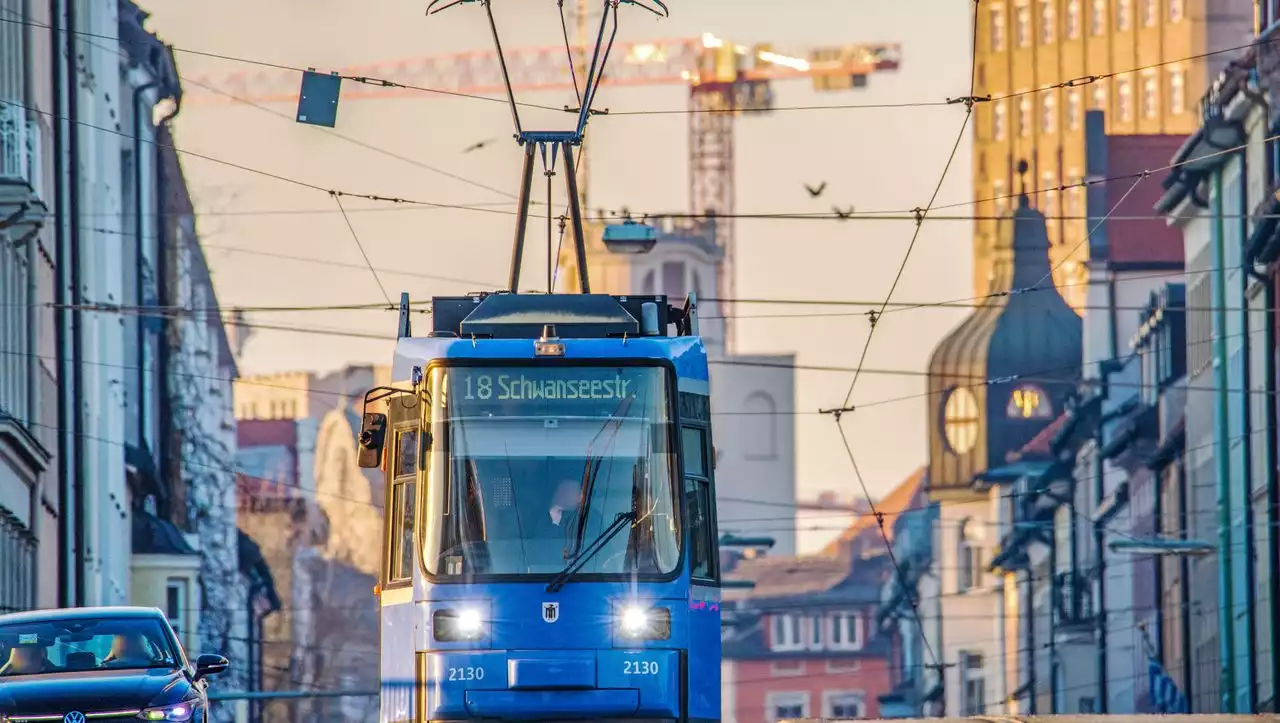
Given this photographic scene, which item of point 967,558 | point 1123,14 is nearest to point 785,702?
point 967,558

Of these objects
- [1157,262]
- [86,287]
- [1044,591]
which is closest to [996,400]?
[1044,591]

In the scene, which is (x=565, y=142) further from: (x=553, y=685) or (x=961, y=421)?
(x=961, y=421)

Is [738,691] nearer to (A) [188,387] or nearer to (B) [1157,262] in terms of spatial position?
(B) [1157,262]

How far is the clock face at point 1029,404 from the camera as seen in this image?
13388 centimetres

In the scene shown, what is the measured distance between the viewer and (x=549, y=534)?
25344 millimetres

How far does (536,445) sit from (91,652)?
→ 3.70 m

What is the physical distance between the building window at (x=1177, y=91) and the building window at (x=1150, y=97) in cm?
68

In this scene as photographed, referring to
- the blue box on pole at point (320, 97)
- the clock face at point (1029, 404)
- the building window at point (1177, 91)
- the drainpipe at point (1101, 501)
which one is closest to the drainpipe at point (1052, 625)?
the drainpipe at point (1101, 501)

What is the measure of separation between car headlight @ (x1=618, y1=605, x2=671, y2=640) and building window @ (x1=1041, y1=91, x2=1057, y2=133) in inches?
5756

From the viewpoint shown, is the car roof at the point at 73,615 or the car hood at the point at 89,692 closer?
the car hood at the point at 89,692

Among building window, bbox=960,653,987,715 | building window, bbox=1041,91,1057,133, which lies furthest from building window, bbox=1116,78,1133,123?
building window, bbox=960,653,987,715

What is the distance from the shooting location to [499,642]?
25.2m

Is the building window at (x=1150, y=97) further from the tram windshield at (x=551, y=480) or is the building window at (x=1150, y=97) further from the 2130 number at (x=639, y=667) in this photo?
the 2130 number at (x=639, y=667)

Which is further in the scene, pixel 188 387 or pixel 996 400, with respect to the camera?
pixel 996 400
